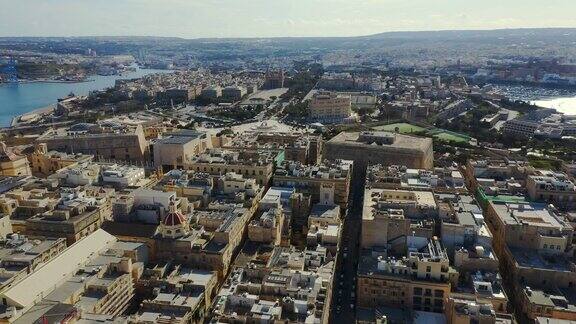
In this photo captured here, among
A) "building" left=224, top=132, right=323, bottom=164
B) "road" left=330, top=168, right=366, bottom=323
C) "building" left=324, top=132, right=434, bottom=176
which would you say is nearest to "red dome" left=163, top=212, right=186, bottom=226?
"road" left=330, top=168, right=366, bottom=323

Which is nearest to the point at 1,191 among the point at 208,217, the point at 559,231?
the point at 208,217

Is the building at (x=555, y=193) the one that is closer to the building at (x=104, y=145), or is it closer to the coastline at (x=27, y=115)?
the building at (x=104, y=145)

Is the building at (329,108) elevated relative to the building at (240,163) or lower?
lower

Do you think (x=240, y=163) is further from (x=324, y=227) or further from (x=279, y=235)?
(x=324, y=227)

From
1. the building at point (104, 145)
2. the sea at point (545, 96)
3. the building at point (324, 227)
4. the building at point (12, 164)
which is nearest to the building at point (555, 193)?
the building at point (324, 227)

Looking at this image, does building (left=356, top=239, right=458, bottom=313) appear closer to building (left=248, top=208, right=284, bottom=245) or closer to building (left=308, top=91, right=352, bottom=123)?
building (left=248, top=208, right=284, bottom=245)
